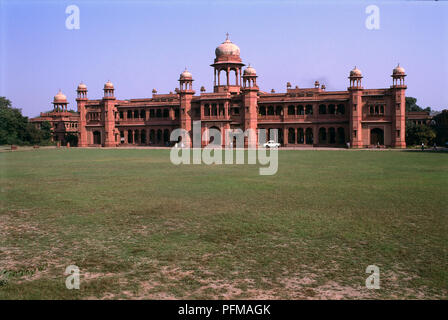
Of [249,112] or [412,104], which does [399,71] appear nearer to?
[249,112]

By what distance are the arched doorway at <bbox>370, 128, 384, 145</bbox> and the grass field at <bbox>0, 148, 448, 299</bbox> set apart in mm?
37880

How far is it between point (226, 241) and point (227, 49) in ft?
176

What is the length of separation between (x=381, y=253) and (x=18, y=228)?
7.06 m

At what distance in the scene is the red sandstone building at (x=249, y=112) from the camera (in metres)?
50.0

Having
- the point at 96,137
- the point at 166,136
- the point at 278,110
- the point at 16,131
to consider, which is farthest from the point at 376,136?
the point at 16,131

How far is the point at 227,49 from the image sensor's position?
5884 centimetres

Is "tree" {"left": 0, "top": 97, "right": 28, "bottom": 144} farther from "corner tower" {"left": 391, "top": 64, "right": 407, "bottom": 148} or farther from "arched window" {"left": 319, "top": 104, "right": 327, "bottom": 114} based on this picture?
"corner tower" {"left": 391, "top": 64, "right": 407, "bottom": 148}

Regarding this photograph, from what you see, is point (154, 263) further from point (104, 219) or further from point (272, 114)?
point (272, 114)

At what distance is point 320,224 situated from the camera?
8914mm

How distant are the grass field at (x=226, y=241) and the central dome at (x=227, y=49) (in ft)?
154

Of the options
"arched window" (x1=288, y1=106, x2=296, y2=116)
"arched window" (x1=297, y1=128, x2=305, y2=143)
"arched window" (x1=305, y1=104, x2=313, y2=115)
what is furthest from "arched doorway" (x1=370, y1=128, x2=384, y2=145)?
"arched window" (x1=288, y1=106, x2=296, y2=116)

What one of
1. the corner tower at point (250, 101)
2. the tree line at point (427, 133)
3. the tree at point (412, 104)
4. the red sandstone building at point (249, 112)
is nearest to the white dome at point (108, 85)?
the red sandstone building at point (249, 112)
